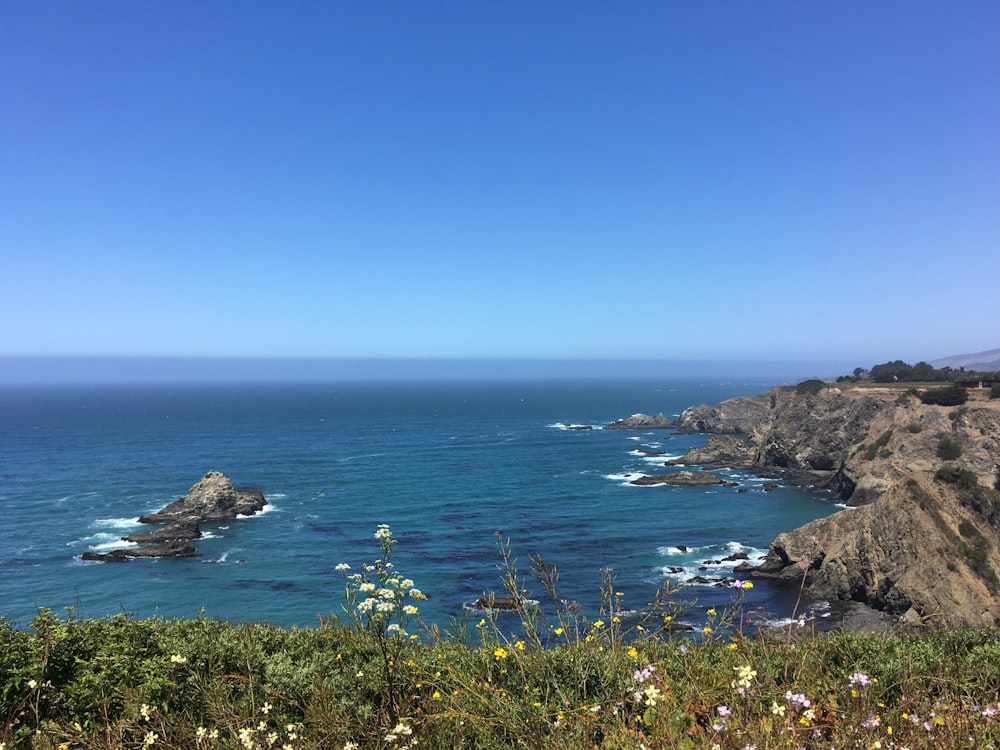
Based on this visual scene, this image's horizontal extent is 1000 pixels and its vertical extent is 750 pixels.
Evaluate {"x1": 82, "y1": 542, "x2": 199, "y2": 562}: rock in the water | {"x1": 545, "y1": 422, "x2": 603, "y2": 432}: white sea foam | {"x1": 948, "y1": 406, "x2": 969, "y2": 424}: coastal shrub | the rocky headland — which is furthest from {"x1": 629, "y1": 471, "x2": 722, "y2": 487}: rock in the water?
{"x1": 545, "y1": 422, "x2": 603, "y2": 432}: white sea foam

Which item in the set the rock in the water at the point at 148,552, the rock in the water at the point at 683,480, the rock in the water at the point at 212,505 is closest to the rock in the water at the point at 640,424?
the rock in the water at the point at 683,480

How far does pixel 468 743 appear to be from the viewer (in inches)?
185

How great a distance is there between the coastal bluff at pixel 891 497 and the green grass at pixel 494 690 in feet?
3.06

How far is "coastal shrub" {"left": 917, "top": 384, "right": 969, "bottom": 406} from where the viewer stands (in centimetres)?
5841

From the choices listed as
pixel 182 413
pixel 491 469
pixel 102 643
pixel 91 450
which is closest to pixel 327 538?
pixel 491 469

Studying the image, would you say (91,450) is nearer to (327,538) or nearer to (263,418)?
(263,418)

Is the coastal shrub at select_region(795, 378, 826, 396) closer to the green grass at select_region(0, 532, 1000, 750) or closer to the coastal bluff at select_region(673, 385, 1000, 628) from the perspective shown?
the coastal bluff at select_region(673, 385, 1000, 628)

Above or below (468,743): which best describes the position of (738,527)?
below

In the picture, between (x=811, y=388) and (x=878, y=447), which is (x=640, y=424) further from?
(x=878, y=447)

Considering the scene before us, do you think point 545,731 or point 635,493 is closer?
point 545,731

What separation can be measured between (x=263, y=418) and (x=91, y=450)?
177 ft

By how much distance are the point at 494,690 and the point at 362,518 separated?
163ft

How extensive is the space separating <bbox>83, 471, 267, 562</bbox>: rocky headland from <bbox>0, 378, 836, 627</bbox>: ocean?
131 cm

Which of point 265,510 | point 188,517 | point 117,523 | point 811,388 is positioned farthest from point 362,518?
point 811,388
